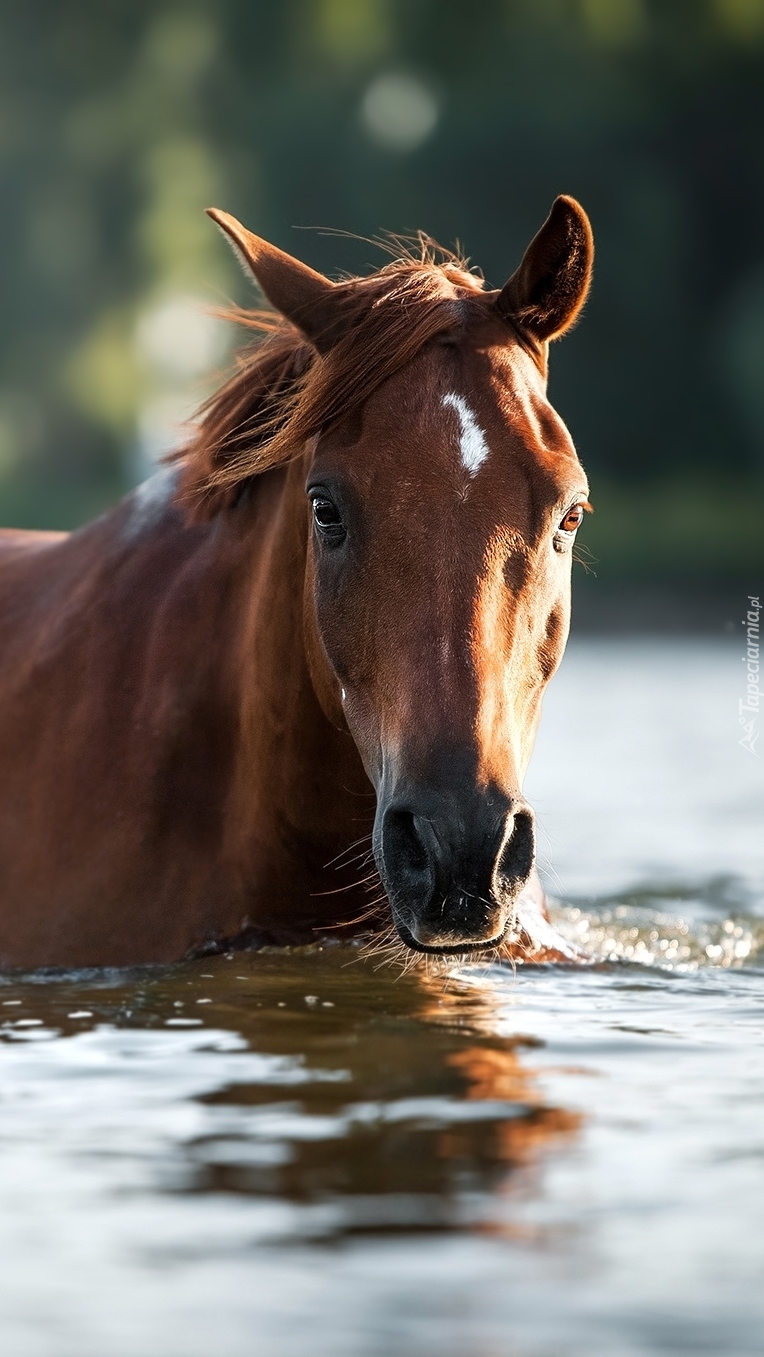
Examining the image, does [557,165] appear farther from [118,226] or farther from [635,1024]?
[635,1024]

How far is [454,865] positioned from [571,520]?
3.08 feet

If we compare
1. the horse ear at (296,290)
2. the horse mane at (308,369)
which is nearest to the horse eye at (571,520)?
the horse mane at (308,369)

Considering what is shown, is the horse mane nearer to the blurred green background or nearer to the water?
the water

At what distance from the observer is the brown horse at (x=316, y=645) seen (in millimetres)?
3412

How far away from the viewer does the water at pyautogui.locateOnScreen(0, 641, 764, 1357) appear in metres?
2.33

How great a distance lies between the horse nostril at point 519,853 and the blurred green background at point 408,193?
71.1ft

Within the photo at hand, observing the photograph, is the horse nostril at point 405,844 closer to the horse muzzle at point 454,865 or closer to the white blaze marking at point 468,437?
the horse muzzle at point 454,865

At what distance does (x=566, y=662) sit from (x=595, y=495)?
8486mm

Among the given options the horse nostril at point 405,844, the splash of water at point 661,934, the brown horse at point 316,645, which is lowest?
the splash of water at point 661,934

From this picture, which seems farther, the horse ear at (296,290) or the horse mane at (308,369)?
the horse ear at (296,290)

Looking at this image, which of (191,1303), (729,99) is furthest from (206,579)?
(729,99)

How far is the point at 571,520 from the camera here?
3.84 metres

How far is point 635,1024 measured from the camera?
13.3 ft

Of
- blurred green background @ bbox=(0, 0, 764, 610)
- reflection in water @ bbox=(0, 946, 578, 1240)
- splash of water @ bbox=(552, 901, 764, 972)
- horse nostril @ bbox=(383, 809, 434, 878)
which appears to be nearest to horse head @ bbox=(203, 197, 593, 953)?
horse nostril @ bbox=(383, 809, 434, 878)
